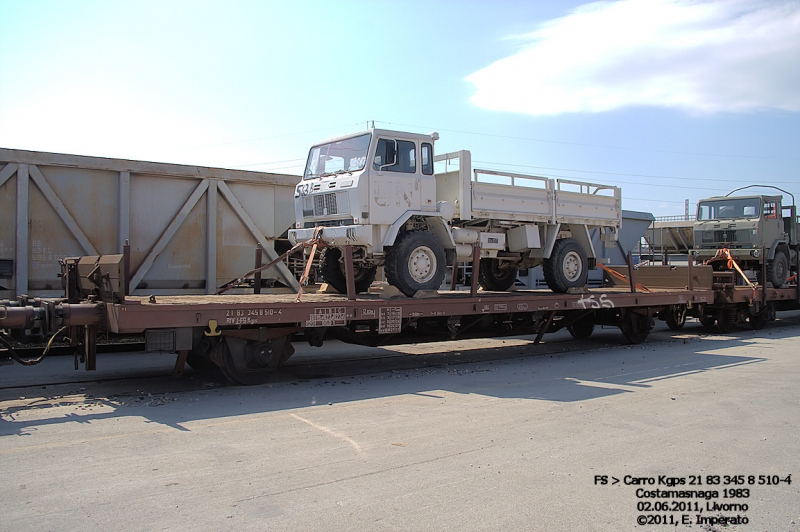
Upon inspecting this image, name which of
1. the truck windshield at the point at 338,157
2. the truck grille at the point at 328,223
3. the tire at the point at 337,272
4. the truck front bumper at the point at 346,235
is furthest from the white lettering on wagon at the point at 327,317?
the tire at the point at 337,272

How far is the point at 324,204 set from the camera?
10055mm

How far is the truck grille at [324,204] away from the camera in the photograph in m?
9.67

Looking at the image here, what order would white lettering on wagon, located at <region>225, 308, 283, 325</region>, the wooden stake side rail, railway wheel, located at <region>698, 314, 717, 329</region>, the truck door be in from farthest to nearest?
railway wheel, located at <region>698, 314, 717, 329</region> → the truck door → white lettering on wagon, located at <region>225, 308, 283, 325</region> → the wooden stake side rail

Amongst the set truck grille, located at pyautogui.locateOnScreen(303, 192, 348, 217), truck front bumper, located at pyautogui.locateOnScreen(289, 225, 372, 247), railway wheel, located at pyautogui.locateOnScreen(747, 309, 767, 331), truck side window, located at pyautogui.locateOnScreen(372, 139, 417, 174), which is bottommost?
railway wheel, located at pyautogui.locateOnScreen(747, 309, 767, 331)

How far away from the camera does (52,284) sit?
12227mm

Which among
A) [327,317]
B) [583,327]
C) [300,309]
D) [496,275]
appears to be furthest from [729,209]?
[300,309]

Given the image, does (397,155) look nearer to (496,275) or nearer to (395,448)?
(496,275)

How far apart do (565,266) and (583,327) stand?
2798 millimetres

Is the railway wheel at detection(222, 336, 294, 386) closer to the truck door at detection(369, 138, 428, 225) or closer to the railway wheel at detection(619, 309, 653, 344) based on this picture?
the truck door at detection(369, 138, 428, 225)

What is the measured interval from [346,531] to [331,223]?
21.3 feet

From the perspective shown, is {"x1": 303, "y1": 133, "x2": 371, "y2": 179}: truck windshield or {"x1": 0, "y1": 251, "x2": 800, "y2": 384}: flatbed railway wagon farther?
{"x1": 303, "y1": 133, "x2": 371, "y2": 179}: truck windshield

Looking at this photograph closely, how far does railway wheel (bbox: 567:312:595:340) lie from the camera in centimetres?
1418

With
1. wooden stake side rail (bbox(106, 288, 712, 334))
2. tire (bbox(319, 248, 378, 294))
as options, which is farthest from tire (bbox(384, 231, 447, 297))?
tire (bbox(319, 248, 378, 294))

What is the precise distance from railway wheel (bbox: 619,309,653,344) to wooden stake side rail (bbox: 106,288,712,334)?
2.25 metres
